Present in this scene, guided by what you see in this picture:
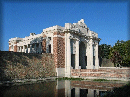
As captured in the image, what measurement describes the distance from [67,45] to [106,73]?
295 inches

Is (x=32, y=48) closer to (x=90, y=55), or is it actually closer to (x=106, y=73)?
(x=90, y=55)

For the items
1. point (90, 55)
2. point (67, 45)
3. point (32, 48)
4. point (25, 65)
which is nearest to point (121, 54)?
point (90, 55)

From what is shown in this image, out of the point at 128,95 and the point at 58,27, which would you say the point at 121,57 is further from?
the point at 128,95

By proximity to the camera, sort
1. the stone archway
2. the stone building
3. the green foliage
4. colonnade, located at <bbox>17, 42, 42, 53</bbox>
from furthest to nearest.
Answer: the green foliage < the stone archway < colonnade, located at <bbox>17, 42, 42, 53</bbox> < the stone building

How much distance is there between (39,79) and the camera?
21109mm

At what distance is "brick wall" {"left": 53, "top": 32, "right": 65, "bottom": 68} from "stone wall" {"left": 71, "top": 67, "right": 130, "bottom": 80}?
253 centimetres

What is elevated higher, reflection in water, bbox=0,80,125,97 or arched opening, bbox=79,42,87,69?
arched opening, bbox=79,42,87,69

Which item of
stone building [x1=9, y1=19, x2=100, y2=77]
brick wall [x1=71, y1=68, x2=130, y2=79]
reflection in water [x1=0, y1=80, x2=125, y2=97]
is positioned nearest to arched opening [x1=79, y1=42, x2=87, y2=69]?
stone building [x1=9, y1=19, x2=100, y2=77]

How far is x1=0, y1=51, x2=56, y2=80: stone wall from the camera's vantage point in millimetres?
18188

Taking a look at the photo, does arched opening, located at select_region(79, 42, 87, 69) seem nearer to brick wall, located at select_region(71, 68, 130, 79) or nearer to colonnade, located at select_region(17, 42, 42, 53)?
brick wall, located at select_region(71, 68, 130, 79)

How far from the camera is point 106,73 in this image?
21.5 meters

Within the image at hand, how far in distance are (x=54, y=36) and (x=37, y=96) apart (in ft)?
48.9

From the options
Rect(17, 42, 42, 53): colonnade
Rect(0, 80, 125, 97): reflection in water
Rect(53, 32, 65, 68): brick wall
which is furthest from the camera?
Rect(17, 42, 42, 53): colonnade

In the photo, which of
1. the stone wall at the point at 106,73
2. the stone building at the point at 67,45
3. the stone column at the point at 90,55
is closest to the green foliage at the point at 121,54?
the stone building at the point at 67,45
